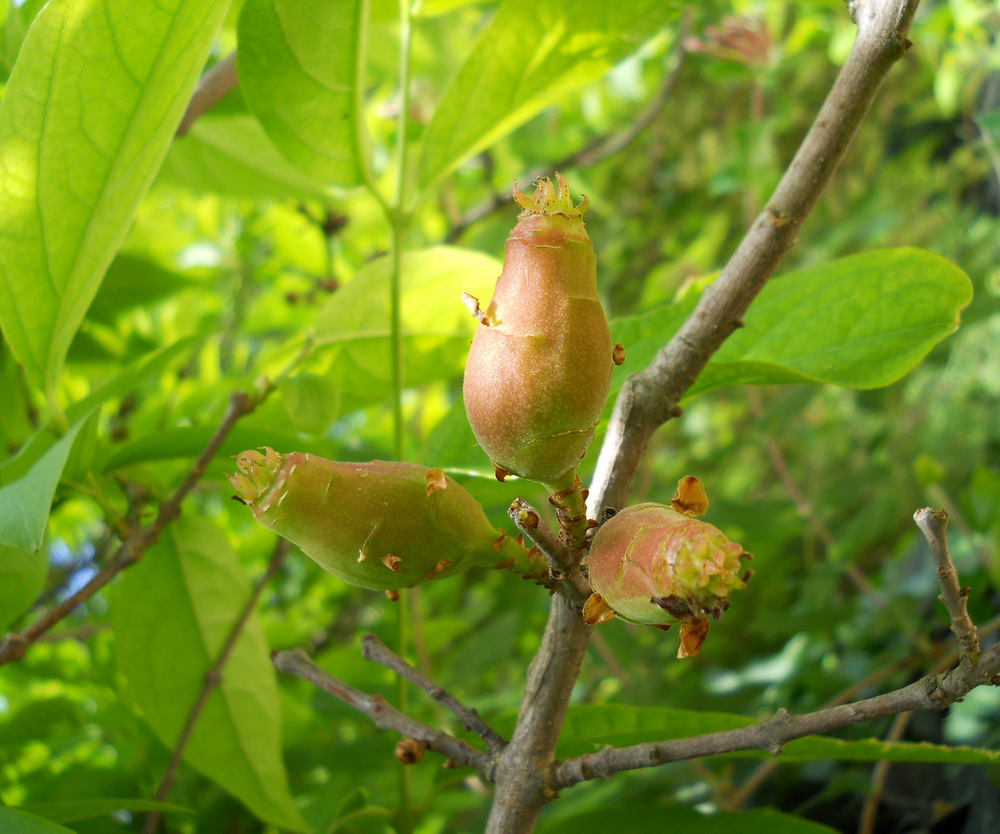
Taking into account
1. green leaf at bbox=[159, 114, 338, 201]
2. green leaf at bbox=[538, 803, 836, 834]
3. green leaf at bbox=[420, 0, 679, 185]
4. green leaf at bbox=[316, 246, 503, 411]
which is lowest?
green leaf at bbox=[538, 803, 836, 834]

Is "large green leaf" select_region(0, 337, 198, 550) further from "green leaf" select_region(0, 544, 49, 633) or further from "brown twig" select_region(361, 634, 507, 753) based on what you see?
"brown twig" select_region(361, 634, 507, 753)

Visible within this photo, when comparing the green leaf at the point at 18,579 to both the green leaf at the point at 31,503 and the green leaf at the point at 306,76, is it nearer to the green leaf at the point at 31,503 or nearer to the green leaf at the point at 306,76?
the green leaf at the point at 31,503

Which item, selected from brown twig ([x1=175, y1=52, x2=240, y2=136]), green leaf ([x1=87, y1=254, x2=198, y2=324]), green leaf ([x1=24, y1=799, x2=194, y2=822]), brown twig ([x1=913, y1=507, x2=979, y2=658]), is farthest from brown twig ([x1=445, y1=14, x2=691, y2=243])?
brown twig ([x1=913, y1=507, x2=979, y2=658])

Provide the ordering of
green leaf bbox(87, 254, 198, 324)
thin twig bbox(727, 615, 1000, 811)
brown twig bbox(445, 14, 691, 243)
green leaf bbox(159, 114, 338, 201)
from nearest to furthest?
thin twig bbox(727, 615, 1000, 811) < green leaf bbox(159, 114, 338, 201) < green leaf bbox(87, 254, 198, 324) < brown twig bbox(445, 14, 691, 243)

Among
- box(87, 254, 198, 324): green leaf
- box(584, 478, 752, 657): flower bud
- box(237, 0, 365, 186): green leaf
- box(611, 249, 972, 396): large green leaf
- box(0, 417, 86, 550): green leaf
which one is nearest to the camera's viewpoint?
box(584, 478, 752, 657): flower bud

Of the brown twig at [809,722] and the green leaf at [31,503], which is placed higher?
the green leaf at [31,503]

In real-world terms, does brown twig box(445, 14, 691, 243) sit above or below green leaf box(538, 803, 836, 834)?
above

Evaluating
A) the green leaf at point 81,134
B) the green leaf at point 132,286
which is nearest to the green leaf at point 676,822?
the green leaf at point 81,134
